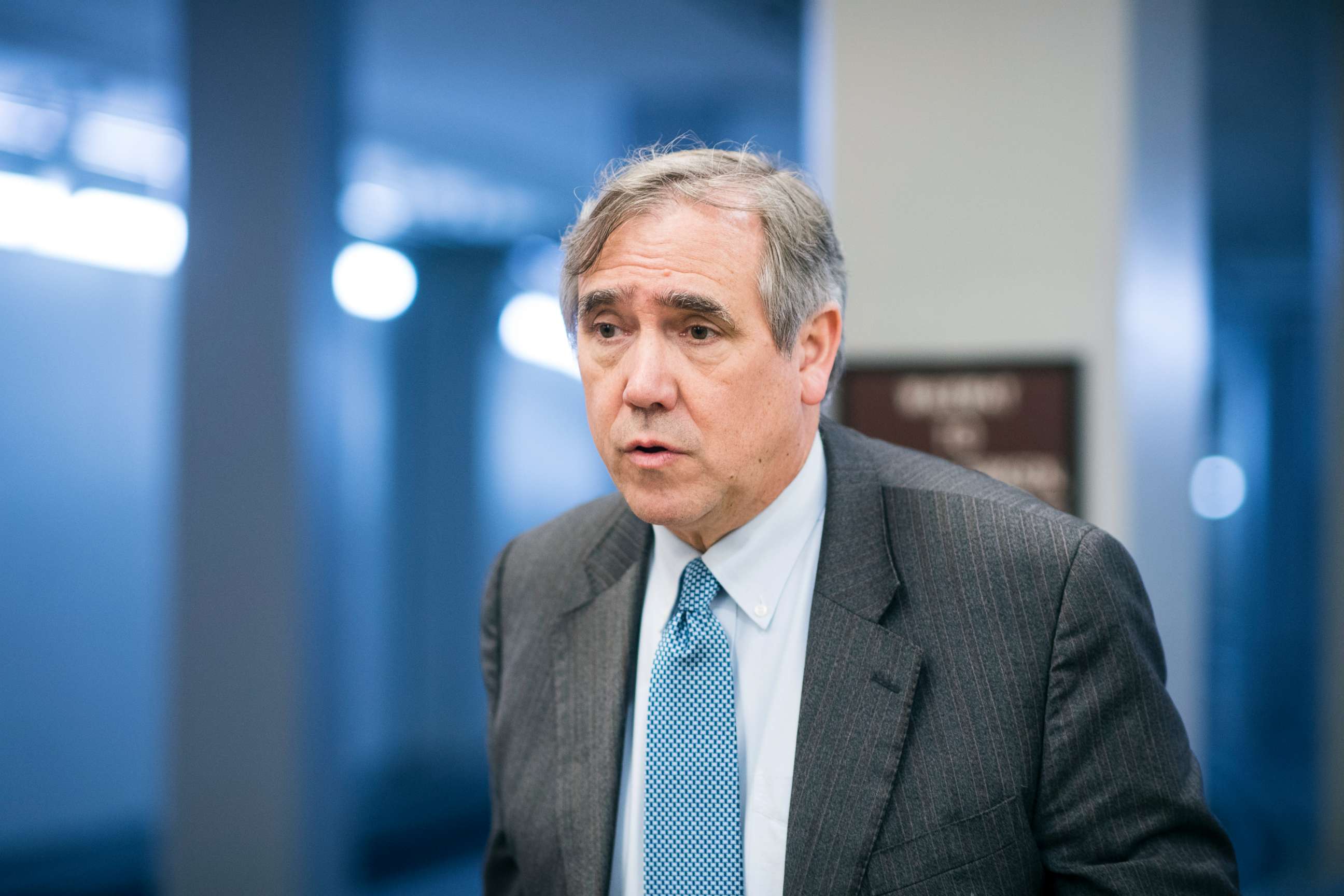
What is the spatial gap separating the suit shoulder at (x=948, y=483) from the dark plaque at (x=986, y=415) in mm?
998

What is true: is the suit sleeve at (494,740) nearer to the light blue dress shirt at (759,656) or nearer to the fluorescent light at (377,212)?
the light blue dress shirt at (759,656)

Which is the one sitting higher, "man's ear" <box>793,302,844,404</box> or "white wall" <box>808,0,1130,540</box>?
"white wall" <box>808,0,1130,540</box>

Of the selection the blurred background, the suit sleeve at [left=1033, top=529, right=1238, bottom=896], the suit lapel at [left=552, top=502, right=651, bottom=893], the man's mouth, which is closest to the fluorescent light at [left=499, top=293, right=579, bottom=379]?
the blurred background

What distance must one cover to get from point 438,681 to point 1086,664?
180 inches

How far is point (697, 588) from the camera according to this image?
135cm

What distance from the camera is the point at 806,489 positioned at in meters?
1.37

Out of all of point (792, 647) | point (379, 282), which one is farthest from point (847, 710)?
point (379, 282)

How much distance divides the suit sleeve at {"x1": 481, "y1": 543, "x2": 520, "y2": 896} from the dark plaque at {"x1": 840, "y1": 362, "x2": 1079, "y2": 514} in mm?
1173

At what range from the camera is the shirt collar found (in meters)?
1.32

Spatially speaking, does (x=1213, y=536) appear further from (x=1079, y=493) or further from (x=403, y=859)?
(x=403, y=859)

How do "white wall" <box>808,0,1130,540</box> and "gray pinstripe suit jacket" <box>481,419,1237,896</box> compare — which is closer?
"gray pinstripe suit jacket" <box>481,419,1237,896</box>

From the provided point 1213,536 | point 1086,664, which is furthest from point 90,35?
point 1213,536

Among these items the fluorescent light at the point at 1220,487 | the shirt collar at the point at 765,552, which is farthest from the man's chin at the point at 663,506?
the fluorescent light at the point at 1220,487

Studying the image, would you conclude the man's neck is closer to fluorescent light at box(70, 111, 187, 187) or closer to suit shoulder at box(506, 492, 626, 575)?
suit shoulder at box(506, 492, 626, 575)
